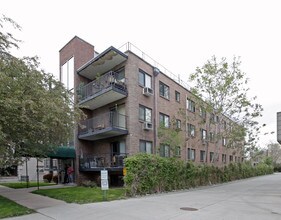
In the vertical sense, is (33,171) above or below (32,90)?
below

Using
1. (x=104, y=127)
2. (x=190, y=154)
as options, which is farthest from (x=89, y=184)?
(x=190, y=154)

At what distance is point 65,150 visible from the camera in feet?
75.4

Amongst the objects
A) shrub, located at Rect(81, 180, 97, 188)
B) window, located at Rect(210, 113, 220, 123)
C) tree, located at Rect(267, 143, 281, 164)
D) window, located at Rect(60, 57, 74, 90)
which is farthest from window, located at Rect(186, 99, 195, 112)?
tree, located at Rect(267, 143, 281, 164)

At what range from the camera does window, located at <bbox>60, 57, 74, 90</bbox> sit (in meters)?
25.6

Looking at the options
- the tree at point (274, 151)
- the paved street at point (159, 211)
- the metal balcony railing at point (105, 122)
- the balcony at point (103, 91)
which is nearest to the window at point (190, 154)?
the metal balcony railing at point (105, 122)

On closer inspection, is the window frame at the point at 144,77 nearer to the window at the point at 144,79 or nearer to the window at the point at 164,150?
the window at the point at 144,79

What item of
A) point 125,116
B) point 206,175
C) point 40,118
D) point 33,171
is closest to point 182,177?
point 206,175

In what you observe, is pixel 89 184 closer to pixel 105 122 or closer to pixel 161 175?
pixel 105 122

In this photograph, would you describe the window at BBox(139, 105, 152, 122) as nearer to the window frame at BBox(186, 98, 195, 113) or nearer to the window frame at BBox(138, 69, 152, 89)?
the window frame at BBox(138, 69, 152, 89)

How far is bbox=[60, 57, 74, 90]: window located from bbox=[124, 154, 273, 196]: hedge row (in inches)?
464

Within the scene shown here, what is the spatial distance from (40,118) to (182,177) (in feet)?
37.0

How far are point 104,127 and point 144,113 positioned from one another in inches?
137

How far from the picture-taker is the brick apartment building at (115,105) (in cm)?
2166

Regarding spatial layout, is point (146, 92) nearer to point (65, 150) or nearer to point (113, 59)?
point (113, 59)
